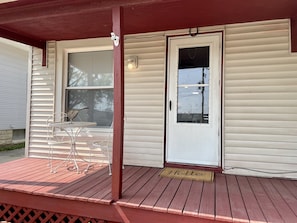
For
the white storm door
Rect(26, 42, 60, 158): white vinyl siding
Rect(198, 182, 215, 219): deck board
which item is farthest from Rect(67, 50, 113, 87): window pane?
Rect(198, 182, 215, 219): deck board

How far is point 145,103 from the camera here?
3.90 meters

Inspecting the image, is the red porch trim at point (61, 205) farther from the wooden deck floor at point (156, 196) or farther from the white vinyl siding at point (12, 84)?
the white vinyl siding at point (12, 84)

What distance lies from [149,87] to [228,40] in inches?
55.3

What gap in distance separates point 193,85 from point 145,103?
0.83m

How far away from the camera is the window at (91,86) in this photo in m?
4.20

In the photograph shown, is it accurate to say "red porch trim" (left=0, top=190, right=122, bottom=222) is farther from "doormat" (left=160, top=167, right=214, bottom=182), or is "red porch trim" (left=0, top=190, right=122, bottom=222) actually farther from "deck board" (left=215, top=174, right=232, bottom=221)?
"doormat" (left=160, top=167, right=214, bottom=182)

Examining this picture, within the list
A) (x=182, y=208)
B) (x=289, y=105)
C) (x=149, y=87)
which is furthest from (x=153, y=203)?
(x=289, y=105)

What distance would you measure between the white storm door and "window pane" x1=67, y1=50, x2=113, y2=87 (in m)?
1.16

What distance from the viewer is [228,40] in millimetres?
3506

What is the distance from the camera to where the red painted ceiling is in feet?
8.98

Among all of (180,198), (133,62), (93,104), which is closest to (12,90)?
(93,104)

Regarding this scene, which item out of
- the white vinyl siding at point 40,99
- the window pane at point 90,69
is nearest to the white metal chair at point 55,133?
the white vinyl siding at point 40,99

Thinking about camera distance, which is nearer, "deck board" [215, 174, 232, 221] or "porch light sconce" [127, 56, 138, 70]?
"deck board" [215, 174, 232, 221]

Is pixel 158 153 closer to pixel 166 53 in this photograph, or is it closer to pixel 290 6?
pixel 166 53
